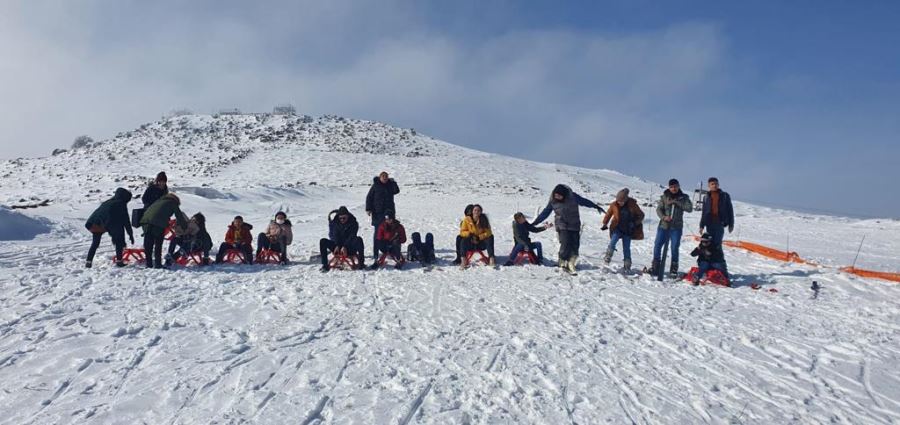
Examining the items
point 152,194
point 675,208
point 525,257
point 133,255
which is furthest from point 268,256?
point 675,208

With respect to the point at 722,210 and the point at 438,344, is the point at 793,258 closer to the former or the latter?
the point at 722,210

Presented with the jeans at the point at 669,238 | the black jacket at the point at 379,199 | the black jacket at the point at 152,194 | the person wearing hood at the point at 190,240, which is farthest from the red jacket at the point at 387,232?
the jeans at the point at 669,238

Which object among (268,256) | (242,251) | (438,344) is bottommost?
(438,344)

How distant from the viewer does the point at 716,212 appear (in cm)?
995

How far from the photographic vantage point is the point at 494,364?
5.52 m

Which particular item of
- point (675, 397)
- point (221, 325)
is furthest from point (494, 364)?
point (221, 325)

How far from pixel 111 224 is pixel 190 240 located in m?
1.61

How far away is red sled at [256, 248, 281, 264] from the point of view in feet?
38.9

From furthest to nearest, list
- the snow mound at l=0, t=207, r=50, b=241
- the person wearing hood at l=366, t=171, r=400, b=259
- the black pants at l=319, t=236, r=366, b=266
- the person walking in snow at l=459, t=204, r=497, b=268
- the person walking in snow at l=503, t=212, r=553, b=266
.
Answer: the snow mound at l=0, t=207, r=50, b=241 → the person wearing hood at l=366, t=171, r=400, b=259 → the person walking in snow at l=459, t=204, r=497, b=268 → the person walking in snow at l=503, t=212, r=553, b=266 → the black pants at l=319, t=236, r=366, b=266

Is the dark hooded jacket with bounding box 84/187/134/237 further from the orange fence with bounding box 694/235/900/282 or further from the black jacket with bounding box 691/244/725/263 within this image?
the orange fence with bounding box 694/235/900/282

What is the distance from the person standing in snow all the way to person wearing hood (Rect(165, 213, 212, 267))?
35.0 feet

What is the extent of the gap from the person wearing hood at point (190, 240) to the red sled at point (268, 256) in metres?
1.10

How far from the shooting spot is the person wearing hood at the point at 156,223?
409 inches

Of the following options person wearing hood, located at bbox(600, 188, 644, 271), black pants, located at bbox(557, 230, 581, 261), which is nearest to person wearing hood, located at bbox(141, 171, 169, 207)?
Answer: black pants, located at bbox(557, 230, 581, 261)
